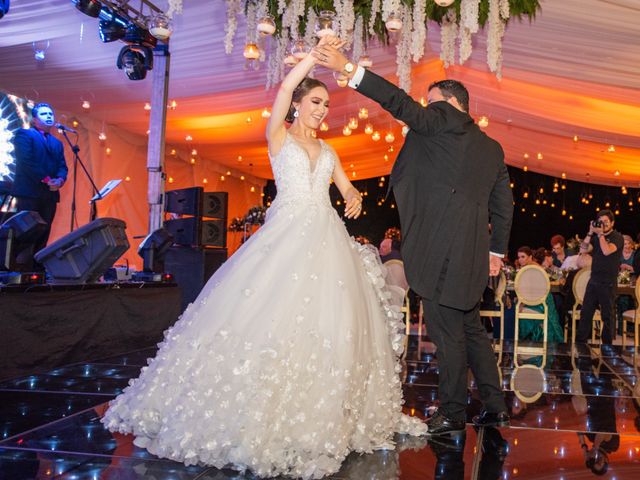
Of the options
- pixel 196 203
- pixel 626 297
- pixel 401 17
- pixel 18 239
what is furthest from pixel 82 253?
pixel 626 297

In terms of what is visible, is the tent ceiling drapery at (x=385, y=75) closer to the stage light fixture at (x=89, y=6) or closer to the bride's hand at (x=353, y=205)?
the stage light fixture at (x=89, y=6)

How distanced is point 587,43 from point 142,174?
26.6 feet

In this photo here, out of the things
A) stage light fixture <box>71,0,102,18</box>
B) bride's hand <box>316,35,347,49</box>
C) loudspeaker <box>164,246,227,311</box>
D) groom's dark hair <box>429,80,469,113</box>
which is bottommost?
loudspeaker <box>164,246,227,311</box>

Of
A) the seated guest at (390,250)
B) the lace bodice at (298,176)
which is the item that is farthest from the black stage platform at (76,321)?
the seated guest at (390,250)

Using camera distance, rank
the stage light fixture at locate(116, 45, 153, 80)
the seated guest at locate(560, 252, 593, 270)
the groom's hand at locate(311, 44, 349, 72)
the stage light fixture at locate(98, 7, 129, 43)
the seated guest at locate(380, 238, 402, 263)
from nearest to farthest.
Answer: the groom's hand at locate(311, 44, 349, 72)
the stage light fixture at locate(98, 7, 129, 43)
the stage light fixture at locate(116, 45, 153, 80)
the seated guest at locate(560, 252, 593, 270)
the seated guest at locate(380, 238, 402, 263)

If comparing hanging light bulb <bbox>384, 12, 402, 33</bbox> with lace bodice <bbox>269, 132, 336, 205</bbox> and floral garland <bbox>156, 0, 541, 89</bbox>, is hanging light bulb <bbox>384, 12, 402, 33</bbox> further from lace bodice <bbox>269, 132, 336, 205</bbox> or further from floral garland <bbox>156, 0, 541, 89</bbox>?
lace bodice <bbox>269, 132, 336, 205</bbox>

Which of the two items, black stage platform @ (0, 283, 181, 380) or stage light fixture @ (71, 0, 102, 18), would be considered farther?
stage light fixture @ (71, 0, 102, 18)

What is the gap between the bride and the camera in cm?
206

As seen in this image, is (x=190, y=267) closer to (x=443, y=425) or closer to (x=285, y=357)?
(x=443, y=425)

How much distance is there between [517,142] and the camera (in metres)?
11.7

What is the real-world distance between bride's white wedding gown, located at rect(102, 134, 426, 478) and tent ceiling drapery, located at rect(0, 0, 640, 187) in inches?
153

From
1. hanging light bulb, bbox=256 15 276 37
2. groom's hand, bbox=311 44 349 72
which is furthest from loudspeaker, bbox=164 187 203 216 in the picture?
groom's hand, bbox=311 44 349 72

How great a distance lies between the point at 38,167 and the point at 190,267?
1.96 meters

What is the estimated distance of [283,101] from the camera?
101 inches
